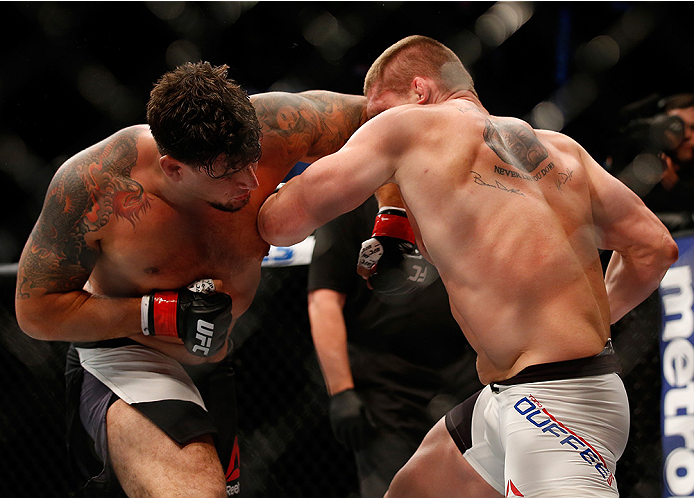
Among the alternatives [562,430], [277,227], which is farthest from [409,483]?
[277,227]

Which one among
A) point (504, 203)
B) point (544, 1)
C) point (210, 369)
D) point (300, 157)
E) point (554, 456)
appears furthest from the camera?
point (544, 1)

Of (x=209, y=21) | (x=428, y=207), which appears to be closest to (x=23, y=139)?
(x=209, y=21)

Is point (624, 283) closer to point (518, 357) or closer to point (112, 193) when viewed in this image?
point (518, 357)

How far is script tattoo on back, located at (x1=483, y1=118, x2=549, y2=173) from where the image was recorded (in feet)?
4.49

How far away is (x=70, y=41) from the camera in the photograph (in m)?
3.19

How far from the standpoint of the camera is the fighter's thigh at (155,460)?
1.41 meters

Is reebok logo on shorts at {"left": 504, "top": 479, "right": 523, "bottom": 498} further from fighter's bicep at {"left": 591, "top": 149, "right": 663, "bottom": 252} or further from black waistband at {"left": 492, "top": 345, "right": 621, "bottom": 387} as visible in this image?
fighter's bicep at {"left": 591, "top": 149, "right": 663, "bottom": 252}

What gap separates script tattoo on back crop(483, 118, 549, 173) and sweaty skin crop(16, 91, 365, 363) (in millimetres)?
512

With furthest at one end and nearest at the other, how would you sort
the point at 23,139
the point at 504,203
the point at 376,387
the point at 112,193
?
the point at 23,139 < the point at 376,387 < the point at 112,193 < the point at 504,203

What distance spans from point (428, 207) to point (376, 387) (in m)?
0.90

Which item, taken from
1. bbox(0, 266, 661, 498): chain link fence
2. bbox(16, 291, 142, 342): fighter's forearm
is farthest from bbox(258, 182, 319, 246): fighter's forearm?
bbox(0, 266, 661, 498): chain link fence

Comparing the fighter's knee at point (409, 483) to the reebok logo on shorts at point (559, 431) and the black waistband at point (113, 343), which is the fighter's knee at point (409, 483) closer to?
the reebok logo on shorts at point (559, 431)

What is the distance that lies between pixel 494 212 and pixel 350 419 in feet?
3.01

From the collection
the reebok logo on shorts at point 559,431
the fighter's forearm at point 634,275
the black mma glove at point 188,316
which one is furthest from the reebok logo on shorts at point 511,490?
the black mma glove at point 188,316
